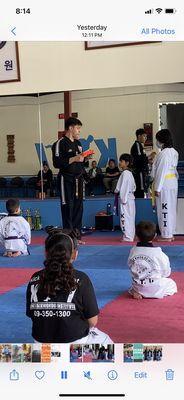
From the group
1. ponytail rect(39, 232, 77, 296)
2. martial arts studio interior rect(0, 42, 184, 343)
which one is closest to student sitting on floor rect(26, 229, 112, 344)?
ponytail rect(39, 232, 77, 296)

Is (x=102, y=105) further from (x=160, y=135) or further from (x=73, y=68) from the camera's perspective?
(x=160, y=135)

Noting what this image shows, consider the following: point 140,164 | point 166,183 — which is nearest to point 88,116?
point 140,164

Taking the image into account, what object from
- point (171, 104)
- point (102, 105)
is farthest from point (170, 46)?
point (102, 105)

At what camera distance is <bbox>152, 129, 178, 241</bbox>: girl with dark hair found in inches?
319

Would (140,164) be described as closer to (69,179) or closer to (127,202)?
(127,202)

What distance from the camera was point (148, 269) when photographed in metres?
4.98

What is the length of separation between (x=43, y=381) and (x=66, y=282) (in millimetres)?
604

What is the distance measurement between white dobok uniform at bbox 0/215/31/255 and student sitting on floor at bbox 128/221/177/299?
2829mm

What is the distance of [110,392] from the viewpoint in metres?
2.06

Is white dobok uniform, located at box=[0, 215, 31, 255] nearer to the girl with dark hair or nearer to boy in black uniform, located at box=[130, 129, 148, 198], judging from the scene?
the girl with dark hair

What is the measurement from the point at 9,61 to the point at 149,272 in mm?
6906

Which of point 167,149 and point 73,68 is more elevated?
point 73,68

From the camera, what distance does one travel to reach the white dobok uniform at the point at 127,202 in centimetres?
869

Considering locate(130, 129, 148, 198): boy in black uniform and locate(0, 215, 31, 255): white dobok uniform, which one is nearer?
locate(0, 215, 31, 255): white dobok uniform
